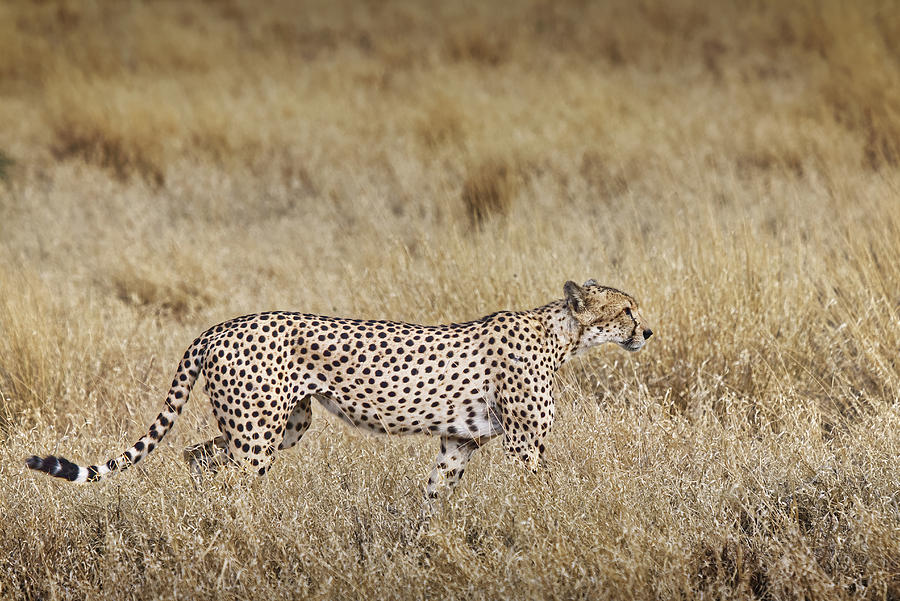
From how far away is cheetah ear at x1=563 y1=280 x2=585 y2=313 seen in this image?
289 cm

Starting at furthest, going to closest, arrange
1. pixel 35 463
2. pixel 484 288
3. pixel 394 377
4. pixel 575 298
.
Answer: pixel 484 288 < pixel 575 298 < pixel 394 377 < pixel 35 463

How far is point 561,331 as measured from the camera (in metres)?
2.94

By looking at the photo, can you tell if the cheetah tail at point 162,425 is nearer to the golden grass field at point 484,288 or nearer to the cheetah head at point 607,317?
the golden grass field at point 484,288

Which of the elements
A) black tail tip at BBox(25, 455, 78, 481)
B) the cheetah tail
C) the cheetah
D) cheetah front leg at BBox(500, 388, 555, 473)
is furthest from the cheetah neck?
black tail tip at BBox(25, 455, 78, 481)

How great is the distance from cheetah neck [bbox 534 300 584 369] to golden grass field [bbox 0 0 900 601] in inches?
12.2

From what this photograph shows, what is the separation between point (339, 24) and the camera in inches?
485

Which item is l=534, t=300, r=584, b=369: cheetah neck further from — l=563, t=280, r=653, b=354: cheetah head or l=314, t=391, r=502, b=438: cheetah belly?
l=314, t=391, r=502, b=438: cheetah belly

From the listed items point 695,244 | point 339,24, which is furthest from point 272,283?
point 339,24

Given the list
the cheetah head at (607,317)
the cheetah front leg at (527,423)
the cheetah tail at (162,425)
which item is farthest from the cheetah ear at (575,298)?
the cheetah tail at (162,425)

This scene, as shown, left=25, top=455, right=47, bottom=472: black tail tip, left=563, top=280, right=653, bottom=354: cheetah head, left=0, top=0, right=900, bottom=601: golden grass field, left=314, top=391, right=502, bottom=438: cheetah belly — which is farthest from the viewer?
left=563, top=280, right=653, bottom=354: cheetah head

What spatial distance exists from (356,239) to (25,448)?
2.88m

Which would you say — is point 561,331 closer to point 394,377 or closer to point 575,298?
point 575,298

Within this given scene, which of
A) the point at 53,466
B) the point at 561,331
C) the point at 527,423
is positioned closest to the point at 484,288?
the point at 561,331

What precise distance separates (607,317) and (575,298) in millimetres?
109
